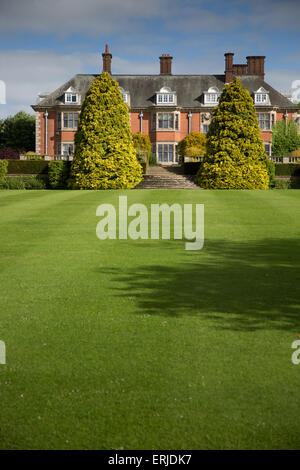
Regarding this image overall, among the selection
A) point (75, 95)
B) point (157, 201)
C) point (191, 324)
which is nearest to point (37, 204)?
point (157, 201)

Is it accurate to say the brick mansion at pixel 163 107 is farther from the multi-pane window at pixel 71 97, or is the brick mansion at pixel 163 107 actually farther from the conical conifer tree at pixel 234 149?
the conical conifer tree at pixel 234 149

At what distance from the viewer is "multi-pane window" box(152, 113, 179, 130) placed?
62.2 metres

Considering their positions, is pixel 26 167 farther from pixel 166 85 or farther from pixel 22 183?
pixel 166 85

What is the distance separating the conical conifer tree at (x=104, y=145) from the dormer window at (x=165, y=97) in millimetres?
28405

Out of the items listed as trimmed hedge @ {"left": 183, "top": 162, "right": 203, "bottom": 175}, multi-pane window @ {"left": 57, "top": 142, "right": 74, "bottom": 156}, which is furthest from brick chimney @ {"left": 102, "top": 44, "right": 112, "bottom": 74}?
trimmed hedge @ {"left": 183, "top": 162, "right": 203, "bottom": 175}

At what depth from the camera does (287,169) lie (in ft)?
117

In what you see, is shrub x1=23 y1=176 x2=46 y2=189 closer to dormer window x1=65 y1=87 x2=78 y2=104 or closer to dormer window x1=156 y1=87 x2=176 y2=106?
dormer window x1=65 y1=87 x2=78 y2=104

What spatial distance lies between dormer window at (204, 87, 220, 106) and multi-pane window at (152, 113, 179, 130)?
4.19 metres

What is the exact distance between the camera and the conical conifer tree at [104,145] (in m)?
32.7

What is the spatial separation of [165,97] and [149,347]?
59.7m

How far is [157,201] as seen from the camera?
20.5 metres

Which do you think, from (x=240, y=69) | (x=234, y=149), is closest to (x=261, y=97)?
(x=240, y=69)
